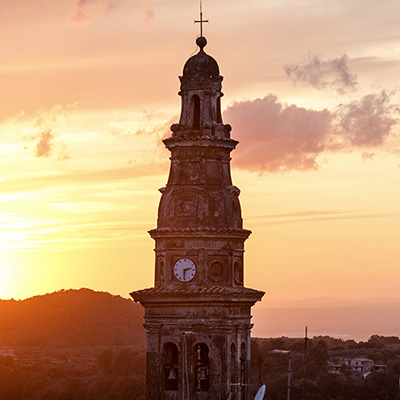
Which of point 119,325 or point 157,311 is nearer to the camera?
point 157,311

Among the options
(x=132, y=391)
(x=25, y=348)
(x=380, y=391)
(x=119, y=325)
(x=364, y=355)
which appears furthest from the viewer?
(x=119, y=325)

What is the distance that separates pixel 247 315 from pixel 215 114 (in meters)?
8.57

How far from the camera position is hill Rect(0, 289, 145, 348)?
168750mm

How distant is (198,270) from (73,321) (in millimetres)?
118825

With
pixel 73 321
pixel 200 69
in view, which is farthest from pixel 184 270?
pixel 73 321

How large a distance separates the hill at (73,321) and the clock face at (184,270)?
10801cm

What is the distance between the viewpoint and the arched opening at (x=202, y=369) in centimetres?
5647

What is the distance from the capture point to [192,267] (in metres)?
56.7

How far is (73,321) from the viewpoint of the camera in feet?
570

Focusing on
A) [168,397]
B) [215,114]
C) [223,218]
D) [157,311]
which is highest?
[215,114]

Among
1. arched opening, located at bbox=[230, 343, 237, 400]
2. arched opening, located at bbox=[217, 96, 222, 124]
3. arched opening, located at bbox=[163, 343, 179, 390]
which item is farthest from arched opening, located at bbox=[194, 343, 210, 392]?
arched opening, located at bbox=[217, 96, 222, 124]

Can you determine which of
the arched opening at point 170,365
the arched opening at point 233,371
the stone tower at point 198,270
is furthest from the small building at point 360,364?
the arched opening at point 170,365

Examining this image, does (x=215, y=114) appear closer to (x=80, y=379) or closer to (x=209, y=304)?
(x=209, y=304)

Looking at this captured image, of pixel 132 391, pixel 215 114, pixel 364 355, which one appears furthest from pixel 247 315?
pixel 364 355
